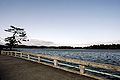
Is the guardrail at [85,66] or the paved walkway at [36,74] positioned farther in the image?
the paved walkway at [36,74]

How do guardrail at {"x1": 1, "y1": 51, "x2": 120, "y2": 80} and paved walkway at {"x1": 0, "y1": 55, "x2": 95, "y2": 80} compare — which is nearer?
guardrail at {"x1": 1, "y1": 51, "x2": 120, "y2": 80}

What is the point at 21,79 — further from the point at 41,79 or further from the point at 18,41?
the point at 18,41

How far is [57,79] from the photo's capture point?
7.34 metres

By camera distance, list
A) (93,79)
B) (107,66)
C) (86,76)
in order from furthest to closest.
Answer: (86,76), (93,79), (107,66)

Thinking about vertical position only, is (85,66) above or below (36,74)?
below

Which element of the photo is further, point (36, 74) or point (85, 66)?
point (85, 66)

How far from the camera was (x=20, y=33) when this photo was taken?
178ft

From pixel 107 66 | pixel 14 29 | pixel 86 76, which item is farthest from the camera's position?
pixel 14 29

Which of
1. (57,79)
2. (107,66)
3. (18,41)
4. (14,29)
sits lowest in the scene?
(57,79)

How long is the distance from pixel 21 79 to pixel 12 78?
582mm

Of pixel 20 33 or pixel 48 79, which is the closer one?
pixel 48 79

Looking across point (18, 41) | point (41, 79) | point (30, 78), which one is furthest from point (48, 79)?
point (18, 41)

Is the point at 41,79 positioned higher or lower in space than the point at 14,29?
lower

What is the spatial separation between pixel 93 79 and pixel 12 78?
442cm
